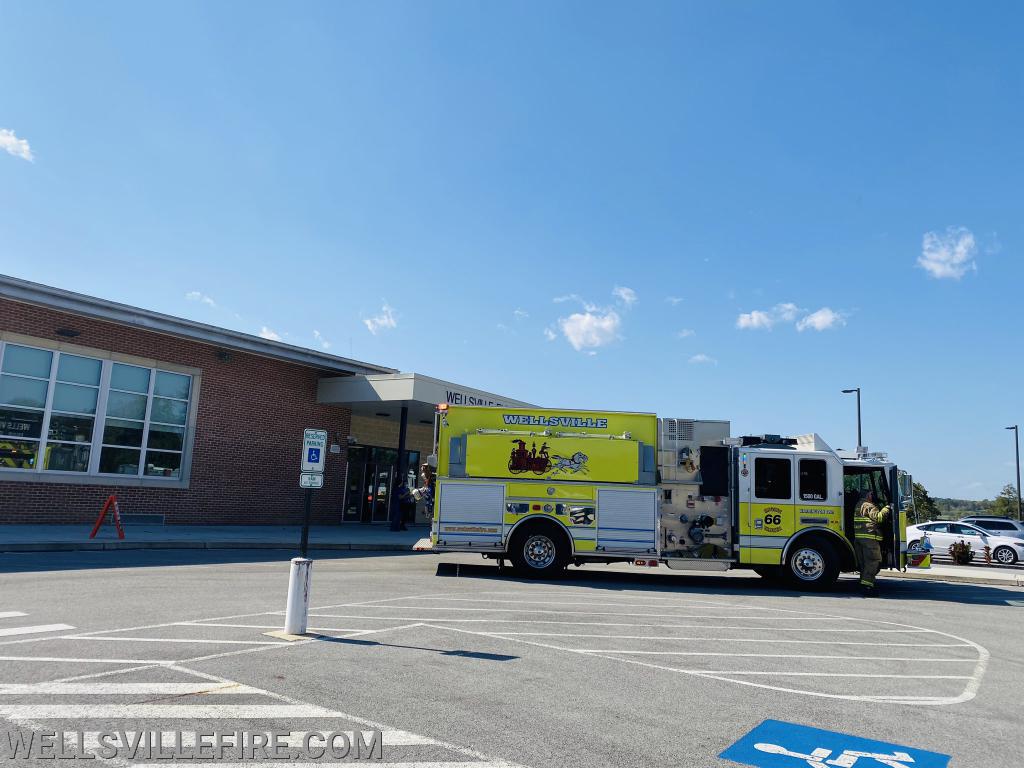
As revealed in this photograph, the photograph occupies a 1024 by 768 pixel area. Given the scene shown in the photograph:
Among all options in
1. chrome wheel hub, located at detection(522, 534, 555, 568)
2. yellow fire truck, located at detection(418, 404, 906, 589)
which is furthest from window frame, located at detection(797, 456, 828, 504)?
chrome wheel hub, located at detection(522, 534, 555, 568)

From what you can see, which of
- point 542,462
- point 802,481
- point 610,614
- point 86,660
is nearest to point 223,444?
point 542,462

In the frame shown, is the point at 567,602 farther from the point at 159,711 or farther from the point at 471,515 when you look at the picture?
the point at 159,711

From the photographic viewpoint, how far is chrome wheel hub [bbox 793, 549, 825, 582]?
13.5 m

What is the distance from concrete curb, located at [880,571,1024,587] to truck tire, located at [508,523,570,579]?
8.72 metres

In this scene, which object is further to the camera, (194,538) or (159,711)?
(194,538)

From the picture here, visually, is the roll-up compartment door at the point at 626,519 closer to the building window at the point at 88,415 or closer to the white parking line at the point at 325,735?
the white parking line at the point at 325,735

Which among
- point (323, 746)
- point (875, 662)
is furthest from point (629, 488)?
point (323, 746)

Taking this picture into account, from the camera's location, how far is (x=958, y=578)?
57.6ft

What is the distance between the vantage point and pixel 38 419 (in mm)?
18875

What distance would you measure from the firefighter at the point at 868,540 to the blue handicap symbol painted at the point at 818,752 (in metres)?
8.97

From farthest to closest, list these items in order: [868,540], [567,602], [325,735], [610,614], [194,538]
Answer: [194,538]
[868,540]
[567,602]
[610,614]
[325,735]

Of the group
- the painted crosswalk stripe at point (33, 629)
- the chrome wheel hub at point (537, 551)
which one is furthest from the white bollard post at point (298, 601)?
the chrome wheel hub at point (537, 551)

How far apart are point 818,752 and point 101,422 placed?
2030cm

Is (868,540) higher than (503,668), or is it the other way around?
(868,540)
